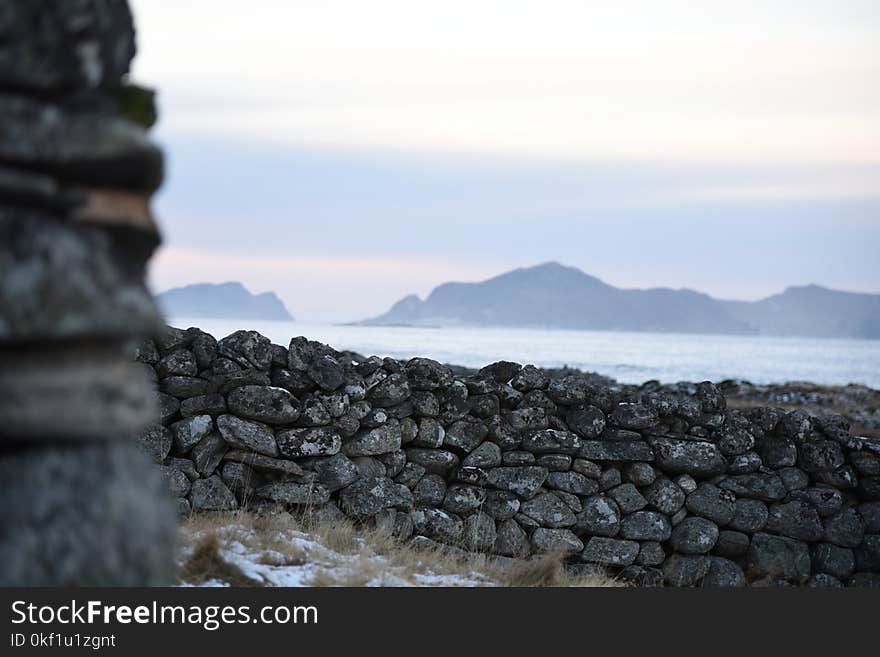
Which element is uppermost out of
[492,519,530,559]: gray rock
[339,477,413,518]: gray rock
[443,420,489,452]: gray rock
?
[443,420,489,452]: gray rock

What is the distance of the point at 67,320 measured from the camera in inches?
95.7

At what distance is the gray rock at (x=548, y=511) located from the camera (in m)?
8.35

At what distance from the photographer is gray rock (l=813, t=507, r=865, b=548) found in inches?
352

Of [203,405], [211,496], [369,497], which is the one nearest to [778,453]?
[369,497]

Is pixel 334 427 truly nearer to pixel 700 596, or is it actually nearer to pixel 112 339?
pixel 700 596

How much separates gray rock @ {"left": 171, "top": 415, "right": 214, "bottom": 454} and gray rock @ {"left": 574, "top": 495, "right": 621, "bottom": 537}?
12.0 feet

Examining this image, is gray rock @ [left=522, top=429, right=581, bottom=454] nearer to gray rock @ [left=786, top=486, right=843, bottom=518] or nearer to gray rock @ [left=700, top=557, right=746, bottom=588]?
gray rock @ [left=700, top=557, right=746, bottom=588]

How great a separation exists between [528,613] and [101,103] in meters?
3.25

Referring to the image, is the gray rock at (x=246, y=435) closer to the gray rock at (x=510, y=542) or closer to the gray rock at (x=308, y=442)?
the gray rock at (x=308, y=442)

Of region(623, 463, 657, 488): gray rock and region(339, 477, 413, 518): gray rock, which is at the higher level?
region(623, 463, 657, 488): gray rock

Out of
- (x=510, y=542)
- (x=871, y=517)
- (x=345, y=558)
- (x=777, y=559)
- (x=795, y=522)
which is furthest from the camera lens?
(x=871, y=517)

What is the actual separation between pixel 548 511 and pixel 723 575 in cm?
193

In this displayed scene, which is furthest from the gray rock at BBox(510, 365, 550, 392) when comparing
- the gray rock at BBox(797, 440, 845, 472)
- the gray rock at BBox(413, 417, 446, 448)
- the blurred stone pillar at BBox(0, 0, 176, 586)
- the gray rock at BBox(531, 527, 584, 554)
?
the blurred stone pillar at BBox(0, 0, 176, 586)

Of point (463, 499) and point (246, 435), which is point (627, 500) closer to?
point (463, 499)
